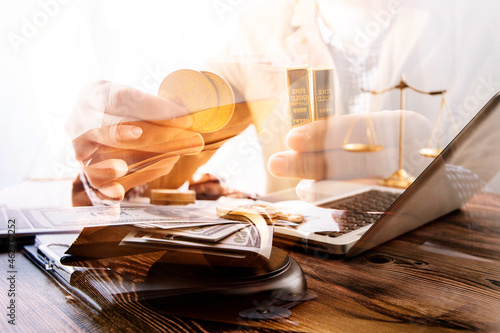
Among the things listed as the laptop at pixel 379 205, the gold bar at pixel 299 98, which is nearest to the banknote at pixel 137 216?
the laptop at pixel 379 205

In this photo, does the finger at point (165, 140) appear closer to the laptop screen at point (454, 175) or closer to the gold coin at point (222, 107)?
the gold coin at point (222, 107)

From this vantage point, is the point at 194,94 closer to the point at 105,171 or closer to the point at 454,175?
the point at 105,171

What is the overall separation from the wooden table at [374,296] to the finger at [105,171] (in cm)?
10

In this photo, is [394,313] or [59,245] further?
[59,245]

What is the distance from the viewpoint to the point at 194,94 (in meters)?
0.34

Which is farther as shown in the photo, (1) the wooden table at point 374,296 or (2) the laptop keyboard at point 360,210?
(2) the laptop keyboard at point 360,210

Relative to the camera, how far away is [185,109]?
1.10ft

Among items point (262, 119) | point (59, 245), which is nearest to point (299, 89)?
point (262, 119)

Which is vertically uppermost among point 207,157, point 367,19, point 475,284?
point 367,19

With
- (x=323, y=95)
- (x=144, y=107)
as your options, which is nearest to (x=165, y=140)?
(x=144, y=107)

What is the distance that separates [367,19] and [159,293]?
0.30m

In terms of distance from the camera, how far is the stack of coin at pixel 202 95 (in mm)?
336

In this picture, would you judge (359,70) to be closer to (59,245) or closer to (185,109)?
(185,109)

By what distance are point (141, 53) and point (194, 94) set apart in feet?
0.22
